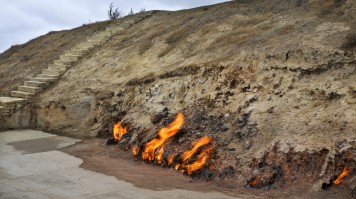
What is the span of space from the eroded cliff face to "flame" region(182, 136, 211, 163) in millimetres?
194

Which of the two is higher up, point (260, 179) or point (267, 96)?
point (267, 96)

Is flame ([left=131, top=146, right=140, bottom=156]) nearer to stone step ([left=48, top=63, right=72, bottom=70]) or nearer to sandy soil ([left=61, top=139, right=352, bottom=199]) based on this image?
sandy soil ([left=61, top=139, right=352, bottom=199])

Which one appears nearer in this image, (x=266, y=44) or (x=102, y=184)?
(x=102, y=184)

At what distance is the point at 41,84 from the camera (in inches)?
611

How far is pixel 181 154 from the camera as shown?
8656 mm

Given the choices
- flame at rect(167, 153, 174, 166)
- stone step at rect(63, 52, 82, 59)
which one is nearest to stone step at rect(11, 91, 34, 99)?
stone step at rect(63, 52, 82, 59)

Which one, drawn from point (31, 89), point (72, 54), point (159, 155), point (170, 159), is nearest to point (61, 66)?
point (72, 54)

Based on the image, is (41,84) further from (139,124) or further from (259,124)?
(259,124)

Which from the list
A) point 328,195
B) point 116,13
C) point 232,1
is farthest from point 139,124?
point 116,13

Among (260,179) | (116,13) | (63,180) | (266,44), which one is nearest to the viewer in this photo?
(260,179)

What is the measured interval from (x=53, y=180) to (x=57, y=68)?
9.85 meters

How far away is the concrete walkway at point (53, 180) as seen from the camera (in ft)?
22.6

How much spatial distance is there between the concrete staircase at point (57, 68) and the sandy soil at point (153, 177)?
4.42m

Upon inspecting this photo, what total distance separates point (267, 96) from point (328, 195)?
3038 mm
